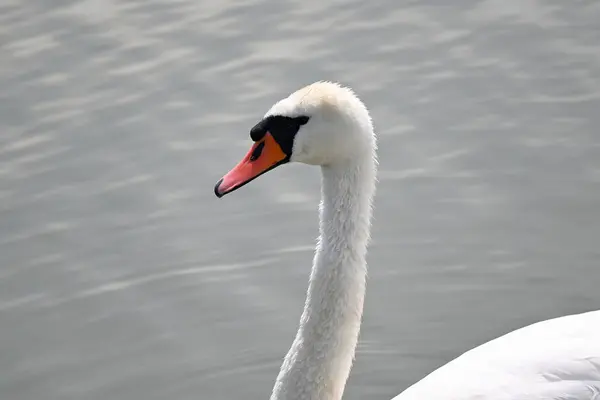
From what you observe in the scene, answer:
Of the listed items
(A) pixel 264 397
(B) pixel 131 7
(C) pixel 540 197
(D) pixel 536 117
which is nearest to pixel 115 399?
(A) pixel 264 397

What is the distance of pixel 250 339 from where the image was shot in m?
6.75

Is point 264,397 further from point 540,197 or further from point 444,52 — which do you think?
point 444,52

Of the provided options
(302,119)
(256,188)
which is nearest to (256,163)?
(302,119)

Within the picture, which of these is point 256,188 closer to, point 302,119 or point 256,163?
point 256,163

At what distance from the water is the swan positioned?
1.20m

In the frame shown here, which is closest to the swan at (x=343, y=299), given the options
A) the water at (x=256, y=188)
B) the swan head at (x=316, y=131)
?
the swan head at (x=316, y=131)

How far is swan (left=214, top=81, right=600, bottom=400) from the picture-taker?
505 cm

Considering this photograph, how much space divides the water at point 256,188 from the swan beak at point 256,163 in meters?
1.64

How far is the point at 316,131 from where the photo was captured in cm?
509

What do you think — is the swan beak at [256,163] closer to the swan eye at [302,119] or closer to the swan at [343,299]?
the swan at [343,299]

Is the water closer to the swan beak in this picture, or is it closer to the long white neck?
the long white neck

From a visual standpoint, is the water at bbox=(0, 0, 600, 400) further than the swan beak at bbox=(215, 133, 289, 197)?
Yes

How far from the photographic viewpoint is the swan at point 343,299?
199 inches

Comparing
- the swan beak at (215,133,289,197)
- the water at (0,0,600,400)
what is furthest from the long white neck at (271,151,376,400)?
the water at (0,0,600,400)
